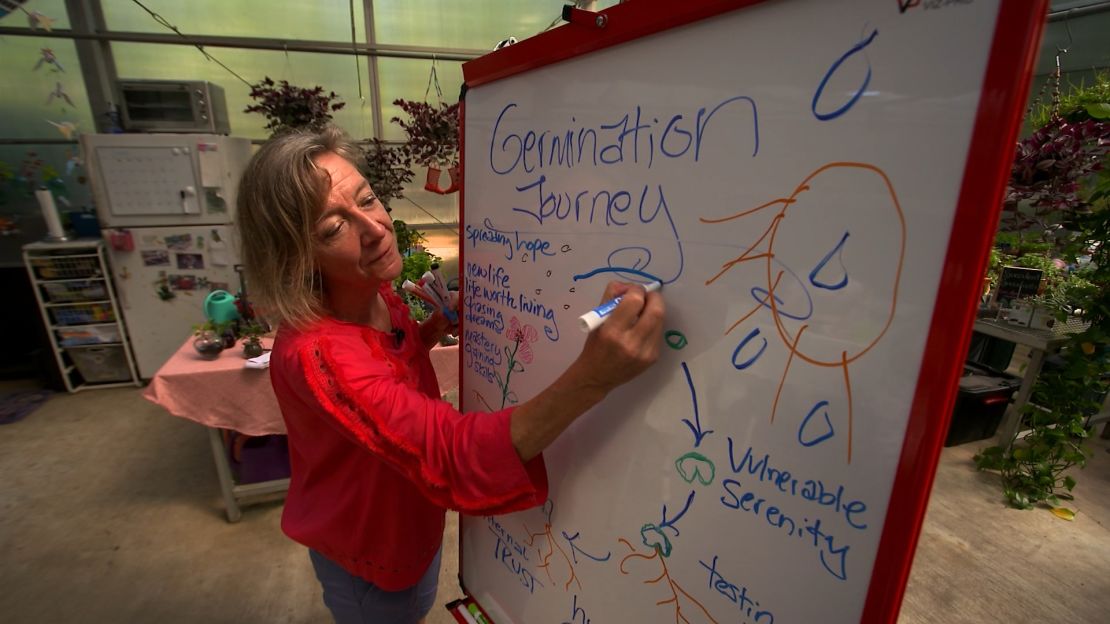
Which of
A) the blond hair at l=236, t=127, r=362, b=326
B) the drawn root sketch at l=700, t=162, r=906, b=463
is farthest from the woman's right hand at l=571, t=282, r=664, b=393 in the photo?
the blond hair at l=236, t=127, r=362, b=326

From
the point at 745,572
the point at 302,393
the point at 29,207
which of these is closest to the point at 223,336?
the point at 302,393

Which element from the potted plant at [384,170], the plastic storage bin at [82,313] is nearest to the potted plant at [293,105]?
the potted plant at [384,170]

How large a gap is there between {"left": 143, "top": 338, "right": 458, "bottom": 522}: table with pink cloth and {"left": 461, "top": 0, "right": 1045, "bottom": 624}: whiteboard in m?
1.64

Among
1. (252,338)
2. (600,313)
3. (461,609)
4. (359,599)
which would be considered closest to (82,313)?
(252,338)

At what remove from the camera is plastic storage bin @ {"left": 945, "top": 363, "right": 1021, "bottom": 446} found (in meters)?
2.73

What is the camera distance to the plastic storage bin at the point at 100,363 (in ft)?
10.8

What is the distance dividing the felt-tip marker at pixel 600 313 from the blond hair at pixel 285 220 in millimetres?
509

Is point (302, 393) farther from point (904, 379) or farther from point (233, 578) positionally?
point (233, 578)

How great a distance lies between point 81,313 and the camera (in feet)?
10.5

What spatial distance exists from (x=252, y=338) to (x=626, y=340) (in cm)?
199

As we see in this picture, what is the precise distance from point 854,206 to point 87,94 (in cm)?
516

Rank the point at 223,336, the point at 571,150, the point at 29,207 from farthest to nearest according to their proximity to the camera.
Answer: the point at 29,207
the point at 223,336
the point at 571,150

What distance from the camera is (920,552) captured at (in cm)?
206

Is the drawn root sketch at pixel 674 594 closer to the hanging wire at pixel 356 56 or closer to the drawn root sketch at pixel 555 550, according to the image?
the drawn root sketch at pixel 555 550
